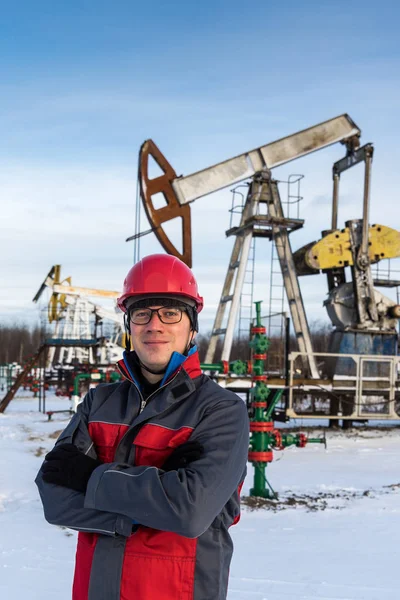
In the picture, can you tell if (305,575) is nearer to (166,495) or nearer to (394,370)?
(166,495)

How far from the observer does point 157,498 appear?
1825mm

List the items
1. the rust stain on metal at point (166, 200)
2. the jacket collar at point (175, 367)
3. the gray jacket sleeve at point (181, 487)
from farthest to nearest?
the rust stain on metal at point (166, 200), the jacket collar at point (175, 367), the gray jacket sleeve at point (181, 487)

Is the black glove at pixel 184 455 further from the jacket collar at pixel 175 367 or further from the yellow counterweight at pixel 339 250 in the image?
the yellow counterweight at pixel 339 250

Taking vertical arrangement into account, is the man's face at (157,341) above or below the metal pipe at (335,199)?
below

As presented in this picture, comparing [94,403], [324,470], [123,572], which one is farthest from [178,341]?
[324,470]

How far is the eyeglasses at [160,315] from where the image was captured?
2.20 m

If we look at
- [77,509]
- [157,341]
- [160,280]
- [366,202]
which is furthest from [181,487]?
[366,202]

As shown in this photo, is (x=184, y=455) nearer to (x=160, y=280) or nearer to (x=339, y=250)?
(x=160, y=280)

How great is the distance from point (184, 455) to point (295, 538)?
13.7 feet

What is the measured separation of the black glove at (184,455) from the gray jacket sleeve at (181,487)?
2 centimetres

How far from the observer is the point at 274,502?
23.2 feet

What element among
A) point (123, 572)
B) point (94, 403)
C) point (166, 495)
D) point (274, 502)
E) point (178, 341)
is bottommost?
point (274, 502)

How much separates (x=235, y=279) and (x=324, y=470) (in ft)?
19.5

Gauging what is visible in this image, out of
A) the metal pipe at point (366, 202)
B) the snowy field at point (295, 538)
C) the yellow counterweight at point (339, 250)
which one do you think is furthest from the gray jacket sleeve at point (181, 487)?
the metal pipe at point (366, 202)
